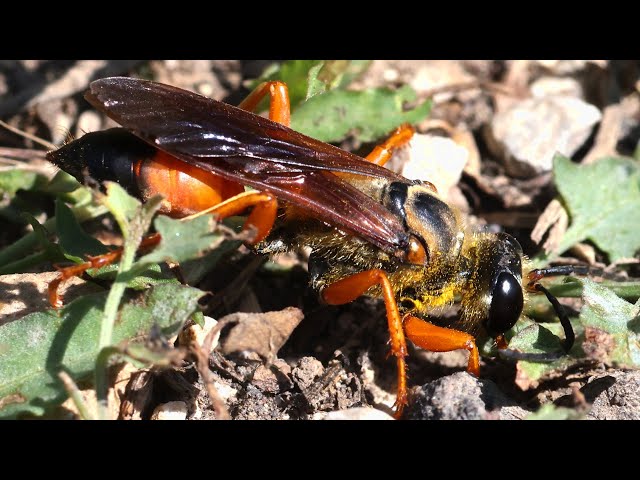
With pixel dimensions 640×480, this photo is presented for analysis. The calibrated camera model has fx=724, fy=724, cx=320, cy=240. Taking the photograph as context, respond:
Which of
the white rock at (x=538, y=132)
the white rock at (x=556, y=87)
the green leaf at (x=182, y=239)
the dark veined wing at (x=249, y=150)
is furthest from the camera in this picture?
the white rock at (x=556, y=87)

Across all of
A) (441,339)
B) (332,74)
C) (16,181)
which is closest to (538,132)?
(332,74)

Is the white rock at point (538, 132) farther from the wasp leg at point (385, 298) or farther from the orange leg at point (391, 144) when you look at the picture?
the wasp leg at point (385, 298)

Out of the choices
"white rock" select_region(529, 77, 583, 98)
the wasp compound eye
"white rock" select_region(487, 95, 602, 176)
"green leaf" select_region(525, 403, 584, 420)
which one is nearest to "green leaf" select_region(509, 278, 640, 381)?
the wasp compound eye

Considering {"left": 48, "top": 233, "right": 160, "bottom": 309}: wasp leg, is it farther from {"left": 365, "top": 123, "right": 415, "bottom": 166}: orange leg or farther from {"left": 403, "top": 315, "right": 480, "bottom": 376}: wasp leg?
{"left": 365, "top": 123, "right": 415, "bottom": 166}: orange leg

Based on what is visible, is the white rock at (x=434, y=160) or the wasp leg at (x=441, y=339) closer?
the wasp leg at (x=441, y=339)

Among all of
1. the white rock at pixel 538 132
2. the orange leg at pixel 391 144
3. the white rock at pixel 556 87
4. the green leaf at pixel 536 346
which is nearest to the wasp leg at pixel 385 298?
the green leaf at pixel 536 346

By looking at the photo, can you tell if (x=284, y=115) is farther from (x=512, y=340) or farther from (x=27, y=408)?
(x=27, y=408)

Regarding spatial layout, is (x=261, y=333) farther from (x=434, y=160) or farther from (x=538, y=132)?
(x=538, y=132)
